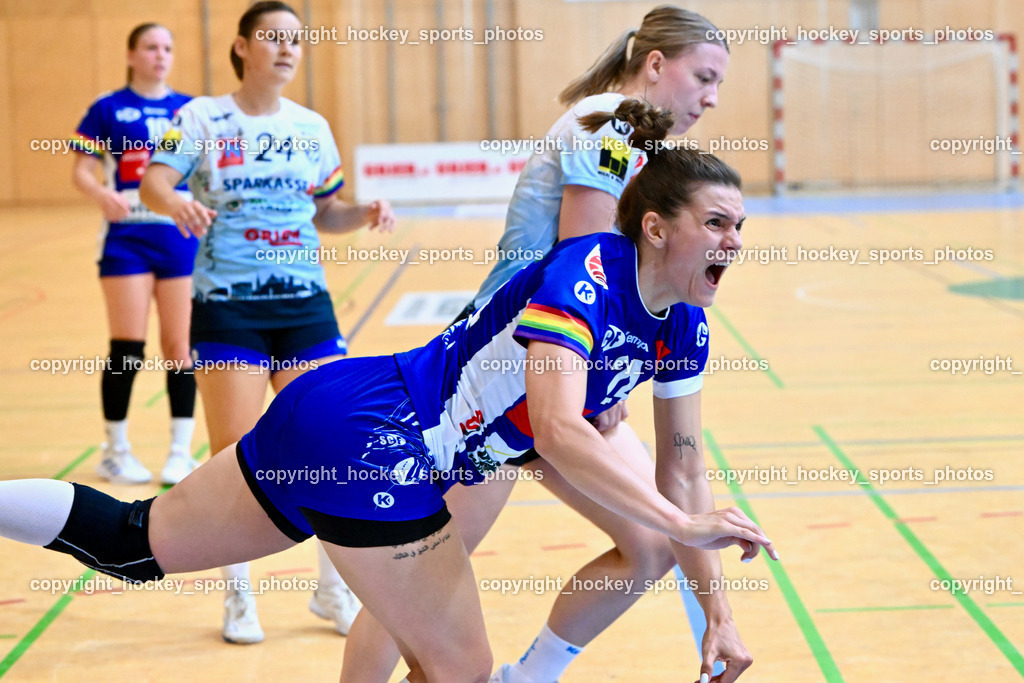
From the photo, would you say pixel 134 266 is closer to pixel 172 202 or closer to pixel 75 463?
pixel 75 463

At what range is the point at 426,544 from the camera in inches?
82.4

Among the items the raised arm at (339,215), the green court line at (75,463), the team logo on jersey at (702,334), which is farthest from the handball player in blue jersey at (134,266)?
the team logo on jersey at (702,334)

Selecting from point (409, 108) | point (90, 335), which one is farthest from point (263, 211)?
point (409, 108)

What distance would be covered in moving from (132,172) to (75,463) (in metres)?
1.32

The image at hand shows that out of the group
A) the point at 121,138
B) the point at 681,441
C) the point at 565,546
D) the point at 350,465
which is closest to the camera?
the point at 350,465

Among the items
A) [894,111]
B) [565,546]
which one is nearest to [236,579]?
[565,546]

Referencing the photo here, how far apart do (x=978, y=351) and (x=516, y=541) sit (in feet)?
12.4

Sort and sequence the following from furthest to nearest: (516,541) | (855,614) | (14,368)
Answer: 1. (14,368)
2. (516,541)
3. (855,614)

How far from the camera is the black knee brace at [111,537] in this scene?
85.0 inches

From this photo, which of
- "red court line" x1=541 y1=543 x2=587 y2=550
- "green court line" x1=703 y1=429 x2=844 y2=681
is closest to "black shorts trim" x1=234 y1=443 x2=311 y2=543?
"green court line" x1=703 y1=429 x2=844 y2=681

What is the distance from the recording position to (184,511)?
216 cm

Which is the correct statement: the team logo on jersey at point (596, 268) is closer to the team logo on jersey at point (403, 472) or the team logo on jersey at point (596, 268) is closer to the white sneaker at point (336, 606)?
the team logo on jersey at point (403, 472)

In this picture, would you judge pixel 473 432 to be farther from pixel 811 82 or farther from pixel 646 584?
pixel 811 82

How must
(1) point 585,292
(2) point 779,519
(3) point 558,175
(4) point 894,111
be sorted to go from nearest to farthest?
1. (1) point 585,292
2. (3) point 558,175
3. (2) point 779,519
4. (4) point 894,111
